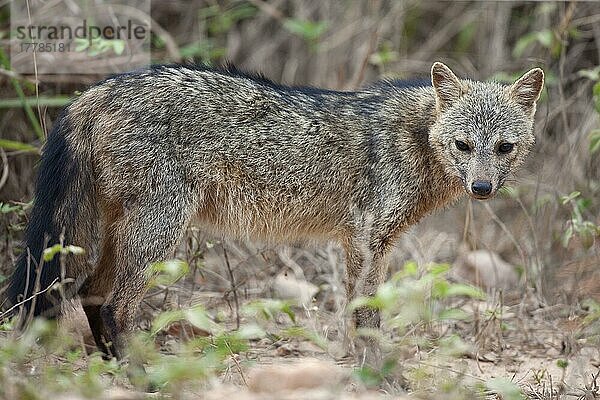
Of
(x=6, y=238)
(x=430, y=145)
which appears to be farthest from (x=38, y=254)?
(x=430, y=145)

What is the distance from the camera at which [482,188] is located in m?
5.85

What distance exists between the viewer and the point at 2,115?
8188mm

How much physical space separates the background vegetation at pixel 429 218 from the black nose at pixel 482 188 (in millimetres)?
786

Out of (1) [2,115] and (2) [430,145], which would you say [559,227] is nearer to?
(2) [430,145]

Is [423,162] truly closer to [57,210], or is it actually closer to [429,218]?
[57,210]

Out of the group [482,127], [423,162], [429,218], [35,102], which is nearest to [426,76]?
[429,218]

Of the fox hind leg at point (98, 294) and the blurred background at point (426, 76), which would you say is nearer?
the fox hind leg at point (98, 294)

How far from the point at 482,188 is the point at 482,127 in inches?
19.5

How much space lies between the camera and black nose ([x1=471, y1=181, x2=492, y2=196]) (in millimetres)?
5848

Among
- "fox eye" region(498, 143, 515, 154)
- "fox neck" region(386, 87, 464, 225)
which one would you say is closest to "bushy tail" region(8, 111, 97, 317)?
"fox neck" region(386, 87, 464, 225)

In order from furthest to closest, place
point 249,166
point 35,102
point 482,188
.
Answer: point 35,102
point 249,166
point 482,188

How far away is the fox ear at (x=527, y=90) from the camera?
6332 millimetres

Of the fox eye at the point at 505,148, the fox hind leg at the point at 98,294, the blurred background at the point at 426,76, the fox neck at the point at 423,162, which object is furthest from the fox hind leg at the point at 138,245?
the fox eye at the point at 505,148

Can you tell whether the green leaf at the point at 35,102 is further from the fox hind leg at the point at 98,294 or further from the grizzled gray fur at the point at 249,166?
the fox hind leg at the point at 98,294
